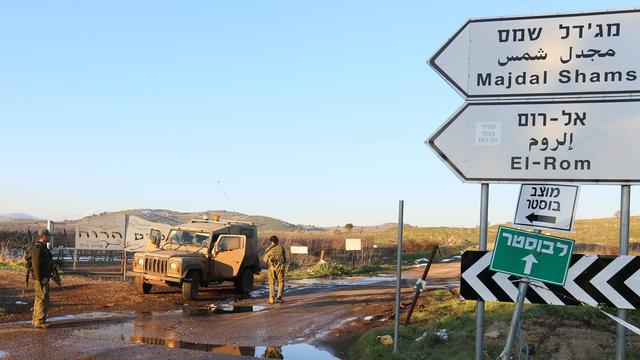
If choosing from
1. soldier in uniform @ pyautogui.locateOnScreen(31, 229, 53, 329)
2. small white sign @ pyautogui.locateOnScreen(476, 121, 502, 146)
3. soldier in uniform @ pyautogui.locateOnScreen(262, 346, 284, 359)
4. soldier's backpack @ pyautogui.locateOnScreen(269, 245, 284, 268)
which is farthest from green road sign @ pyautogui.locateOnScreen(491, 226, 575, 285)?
soldier's backpack @ pyautogui.locateOnScreen(269, 245, 284, 268)

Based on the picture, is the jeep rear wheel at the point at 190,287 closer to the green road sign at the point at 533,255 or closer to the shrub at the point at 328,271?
the shrub at the point at 328,271

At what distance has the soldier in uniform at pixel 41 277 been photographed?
11.7 metres

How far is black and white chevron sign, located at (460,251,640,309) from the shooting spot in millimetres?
5754

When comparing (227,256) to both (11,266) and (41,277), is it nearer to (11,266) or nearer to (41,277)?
(41,277)

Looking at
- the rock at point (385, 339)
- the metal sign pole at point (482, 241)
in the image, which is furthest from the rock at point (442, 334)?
the metal sign pole at point (482, 241)

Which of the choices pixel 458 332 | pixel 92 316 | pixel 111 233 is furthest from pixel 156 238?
pixel 458 332

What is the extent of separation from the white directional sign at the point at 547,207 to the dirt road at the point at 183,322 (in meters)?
5.03

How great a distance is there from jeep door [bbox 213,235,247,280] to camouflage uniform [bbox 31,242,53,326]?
20.2 feet

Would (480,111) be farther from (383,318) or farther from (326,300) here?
(326,300)

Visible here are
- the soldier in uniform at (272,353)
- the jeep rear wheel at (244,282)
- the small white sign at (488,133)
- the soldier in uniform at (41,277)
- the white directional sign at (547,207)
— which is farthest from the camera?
the jeep rear wheel at (244,282)

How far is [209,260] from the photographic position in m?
17.8

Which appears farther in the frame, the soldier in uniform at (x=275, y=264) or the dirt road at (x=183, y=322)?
the soldier in uniform at (x=275, y=264)

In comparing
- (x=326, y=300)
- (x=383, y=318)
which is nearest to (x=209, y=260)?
(x=326, y=300)

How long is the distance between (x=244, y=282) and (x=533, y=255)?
1419cm
